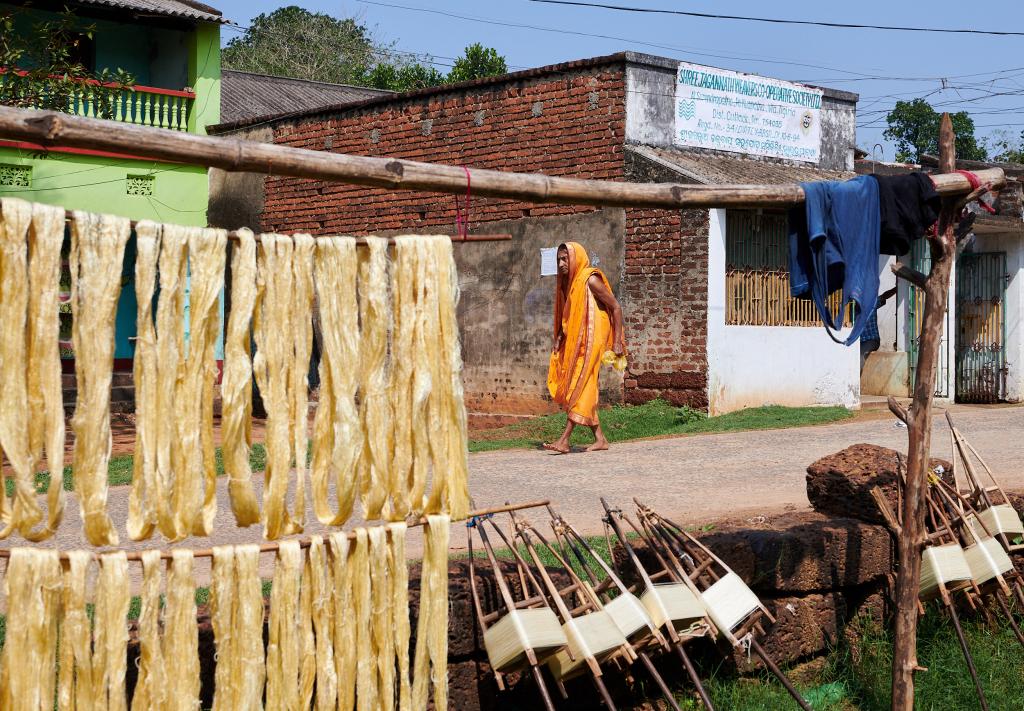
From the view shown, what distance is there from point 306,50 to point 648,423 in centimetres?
2780

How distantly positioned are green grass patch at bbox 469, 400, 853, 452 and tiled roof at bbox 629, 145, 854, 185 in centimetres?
272

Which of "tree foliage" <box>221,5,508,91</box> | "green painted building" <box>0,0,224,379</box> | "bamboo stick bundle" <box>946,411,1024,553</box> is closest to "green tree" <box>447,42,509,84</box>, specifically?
"tree foliage" <box>221,5,508,91</box>

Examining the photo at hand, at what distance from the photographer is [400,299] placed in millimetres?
3482

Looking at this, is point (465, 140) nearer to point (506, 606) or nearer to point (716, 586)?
point (716, 586)

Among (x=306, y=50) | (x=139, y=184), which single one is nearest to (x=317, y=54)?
(x=306, y=50)

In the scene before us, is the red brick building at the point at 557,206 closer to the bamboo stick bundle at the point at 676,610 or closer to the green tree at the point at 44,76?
the green tree at the point at 44,76

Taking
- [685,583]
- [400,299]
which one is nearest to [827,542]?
[685,583]

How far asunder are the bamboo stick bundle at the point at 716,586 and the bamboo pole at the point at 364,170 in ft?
3.92

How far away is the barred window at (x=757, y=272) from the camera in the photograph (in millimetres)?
14133

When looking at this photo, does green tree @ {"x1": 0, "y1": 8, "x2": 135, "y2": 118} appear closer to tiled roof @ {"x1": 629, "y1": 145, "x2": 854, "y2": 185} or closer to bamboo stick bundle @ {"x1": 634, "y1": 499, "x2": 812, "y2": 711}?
tiled roof @ {"x1": 629, "y1": 145, "x2": 854, "y2": 185}

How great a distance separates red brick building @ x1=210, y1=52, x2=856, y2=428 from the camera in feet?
45.6

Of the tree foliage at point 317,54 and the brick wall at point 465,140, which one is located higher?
the tree foliage at point 317,54

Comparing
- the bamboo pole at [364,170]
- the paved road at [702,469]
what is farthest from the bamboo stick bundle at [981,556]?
the paved road at [702,469]

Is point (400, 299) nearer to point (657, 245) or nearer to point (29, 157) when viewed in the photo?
point (657, 245)
